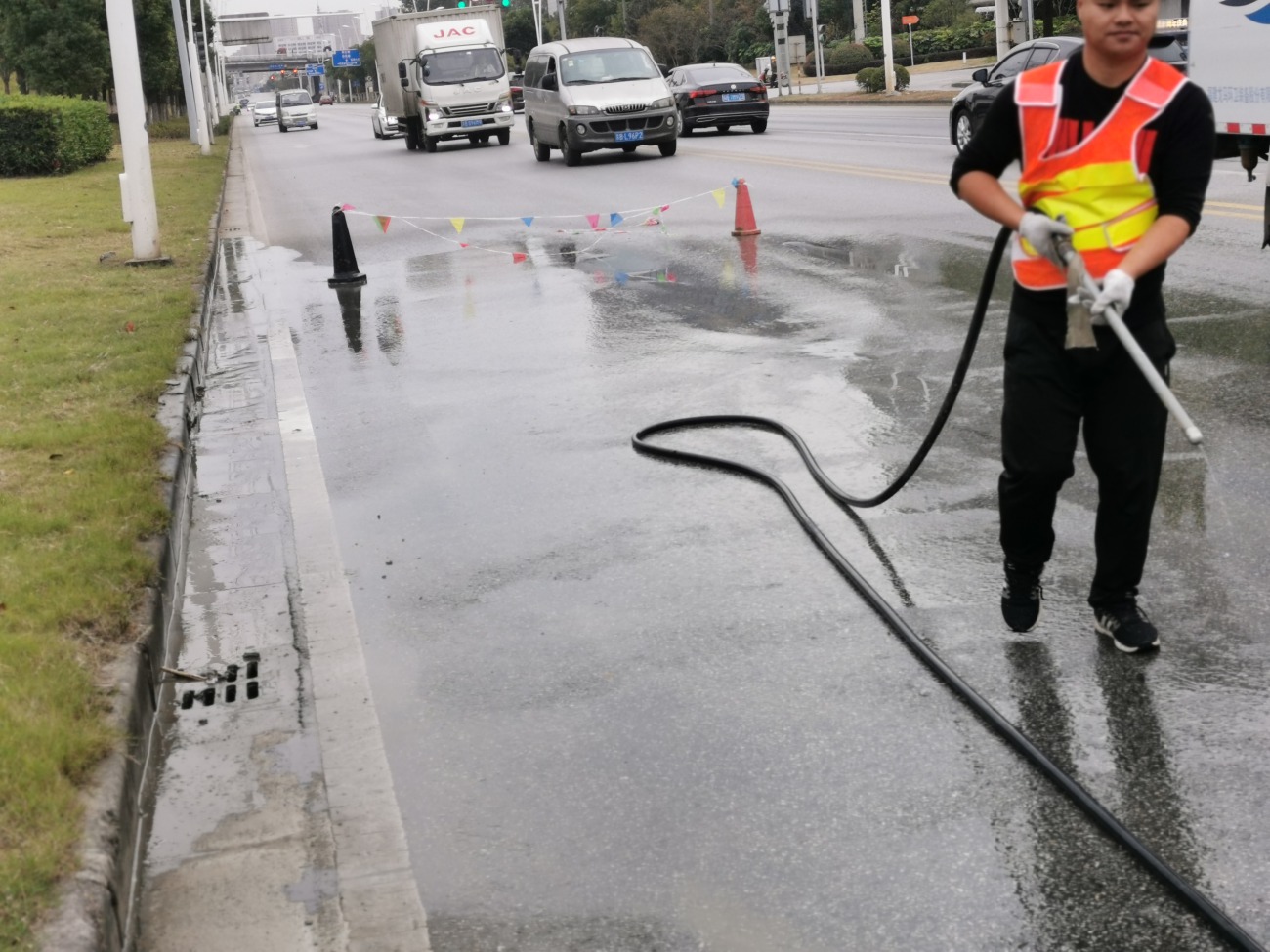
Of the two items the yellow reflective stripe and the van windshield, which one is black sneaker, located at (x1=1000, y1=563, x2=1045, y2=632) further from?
the van windshield

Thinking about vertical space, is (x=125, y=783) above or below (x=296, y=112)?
below

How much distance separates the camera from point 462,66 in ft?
129

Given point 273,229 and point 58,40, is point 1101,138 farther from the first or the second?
point 58,40

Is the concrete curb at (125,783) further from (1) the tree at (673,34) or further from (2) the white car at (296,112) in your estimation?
(1) the tree at (673,34)

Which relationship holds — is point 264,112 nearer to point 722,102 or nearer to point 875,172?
point 722,102

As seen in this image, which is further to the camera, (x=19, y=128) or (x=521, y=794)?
(x=19, y=128)

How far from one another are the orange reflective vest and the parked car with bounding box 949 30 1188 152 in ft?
50.7

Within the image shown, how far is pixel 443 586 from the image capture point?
6027 mm

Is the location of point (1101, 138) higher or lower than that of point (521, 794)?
higher

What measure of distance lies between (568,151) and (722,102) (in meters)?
7.36

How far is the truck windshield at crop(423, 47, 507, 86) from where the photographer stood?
38906mm

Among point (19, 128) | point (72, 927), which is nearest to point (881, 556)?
point (72, 927)

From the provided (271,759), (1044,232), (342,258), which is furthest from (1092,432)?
(342,258)

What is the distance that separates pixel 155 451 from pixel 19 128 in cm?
2708
